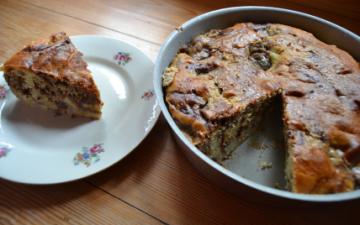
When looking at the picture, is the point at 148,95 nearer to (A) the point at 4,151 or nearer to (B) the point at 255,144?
(B) the point at 255,144

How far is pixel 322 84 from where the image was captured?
1.65m

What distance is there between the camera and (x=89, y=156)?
1.62 m

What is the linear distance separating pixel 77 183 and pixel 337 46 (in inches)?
95.2

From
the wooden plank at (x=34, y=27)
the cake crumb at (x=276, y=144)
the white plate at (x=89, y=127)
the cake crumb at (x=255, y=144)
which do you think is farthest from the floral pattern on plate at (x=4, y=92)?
the cake crumb at (x=276, y=144)

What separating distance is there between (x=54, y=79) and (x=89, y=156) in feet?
2.36

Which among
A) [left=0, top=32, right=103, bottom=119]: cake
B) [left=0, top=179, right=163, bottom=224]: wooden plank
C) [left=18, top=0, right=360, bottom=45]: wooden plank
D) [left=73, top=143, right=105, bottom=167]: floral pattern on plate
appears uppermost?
[left=18, top=0, right=360, bottom=45]: wooden plank

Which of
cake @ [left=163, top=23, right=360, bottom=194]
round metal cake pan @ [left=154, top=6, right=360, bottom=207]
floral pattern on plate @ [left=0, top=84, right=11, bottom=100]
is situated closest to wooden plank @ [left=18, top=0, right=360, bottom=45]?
round metal cake pan @ [left=154, top=6, right=360, bottom=207]

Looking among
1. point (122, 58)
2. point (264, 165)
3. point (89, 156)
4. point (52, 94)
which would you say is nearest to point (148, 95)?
point (122, 58)

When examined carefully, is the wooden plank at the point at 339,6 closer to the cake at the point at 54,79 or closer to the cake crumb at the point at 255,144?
the cake crumb at the point at 255,144

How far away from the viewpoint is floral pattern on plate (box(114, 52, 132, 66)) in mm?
2187

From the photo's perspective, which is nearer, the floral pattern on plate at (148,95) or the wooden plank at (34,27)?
the floral pattern on plate at (148,95)

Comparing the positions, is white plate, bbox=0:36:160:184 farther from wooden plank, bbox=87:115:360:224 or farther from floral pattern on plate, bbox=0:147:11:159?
wooden plank, bbox=87:115:360:224

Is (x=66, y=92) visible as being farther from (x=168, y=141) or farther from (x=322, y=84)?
(x=322, y=84)

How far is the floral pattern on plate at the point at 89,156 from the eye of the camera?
1.58 meters
